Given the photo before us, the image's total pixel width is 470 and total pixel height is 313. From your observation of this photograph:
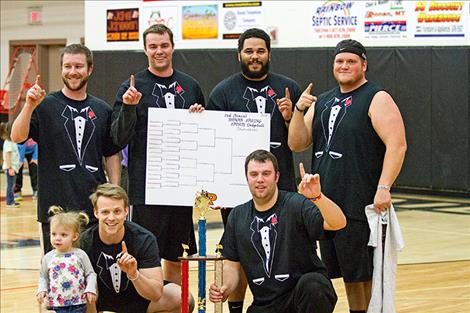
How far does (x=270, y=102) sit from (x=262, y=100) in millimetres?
57

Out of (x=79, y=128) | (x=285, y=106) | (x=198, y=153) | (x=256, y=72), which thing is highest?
(x=256, y=72)

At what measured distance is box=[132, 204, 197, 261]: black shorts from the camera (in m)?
6.91

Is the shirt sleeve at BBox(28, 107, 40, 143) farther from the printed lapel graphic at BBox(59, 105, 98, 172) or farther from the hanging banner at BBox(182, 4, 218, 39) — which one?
the hanging banner at BBox(182, 4, 218, 39)

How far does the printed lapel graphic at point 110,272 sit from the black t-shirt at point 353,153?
4.68 feet

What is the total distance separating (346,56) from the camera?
20.7ft

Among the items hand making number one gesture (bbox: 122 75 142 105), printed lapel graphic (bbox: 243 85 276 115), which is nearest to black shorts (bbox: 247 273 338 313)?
printed lapel graphic (bbox: 243 85 276 115)

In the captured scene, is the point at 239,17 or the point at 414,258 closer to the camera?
the point at 414,258

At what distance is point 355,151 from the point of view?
6.32 m

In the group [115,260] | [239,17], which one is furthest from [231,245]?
[239,17]

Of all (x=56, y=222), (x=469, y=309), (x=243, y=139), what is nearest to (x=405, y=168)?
(x=469, y=309)

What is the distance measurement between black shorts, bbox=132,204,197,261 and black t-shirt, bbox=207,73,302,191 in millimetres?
752

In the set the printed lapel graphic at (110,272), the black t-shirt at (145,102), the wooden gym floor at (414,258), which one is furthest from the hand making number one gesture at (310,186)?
the wooden gym floor at (414,258)

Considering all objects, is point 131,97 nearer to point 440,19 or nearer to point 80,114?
point 80,114

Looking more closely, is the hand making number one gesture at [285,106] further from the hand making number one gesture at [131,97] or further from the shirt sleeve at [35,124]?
the shirt sleeve at [35,124]
